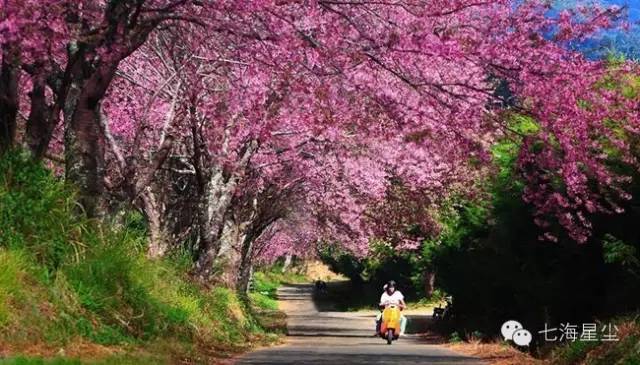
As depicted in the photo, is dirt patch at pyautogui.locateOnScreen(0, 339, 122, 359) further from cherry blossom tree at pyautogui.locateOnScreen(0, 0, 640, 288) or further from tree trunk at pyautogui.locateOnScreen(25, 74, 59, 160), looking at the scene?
tree trunk at pyautogui.locateOnScreen(25, 74, 59, 160)

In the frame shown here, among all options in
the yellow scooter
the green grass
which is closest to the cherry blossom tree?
the green grass

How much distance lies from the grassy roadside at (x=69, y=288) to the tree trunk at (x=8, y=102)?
771 mm

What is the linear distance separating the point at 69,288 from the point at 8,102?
2.93m

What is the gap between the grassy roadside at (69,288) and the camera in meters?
10.4

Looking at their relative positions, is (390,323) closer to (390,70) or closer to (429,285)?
(390,70)

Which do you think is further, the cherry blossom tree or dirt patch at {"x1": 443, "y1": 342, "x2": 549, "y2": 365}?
dirt patch at {"x1": 443, "y1": 342, "x2": 549, "y2": 365}

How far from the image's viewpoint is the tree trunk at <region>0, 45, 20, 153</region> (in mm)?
13133

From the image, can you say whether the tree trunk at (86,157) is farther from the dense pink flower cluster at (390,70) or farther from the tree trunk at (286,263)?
the tree trunk at (286,263)

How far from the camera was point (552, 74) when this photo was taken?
10938 mm

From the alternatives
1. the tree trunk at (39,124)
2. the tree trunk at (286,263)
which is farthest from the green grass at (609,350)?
the tree trunk at (286,263)

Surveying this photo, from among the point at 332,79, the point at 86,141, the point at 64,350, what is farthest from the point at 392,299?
the point at 64,350

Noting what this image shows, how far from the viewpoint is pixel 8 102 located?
13250 millimetres

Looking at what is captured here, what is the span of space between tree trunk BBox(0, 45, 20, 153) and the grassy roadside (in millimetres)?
771

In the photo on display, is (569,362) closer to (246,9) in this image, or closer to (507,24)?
(507,24)
